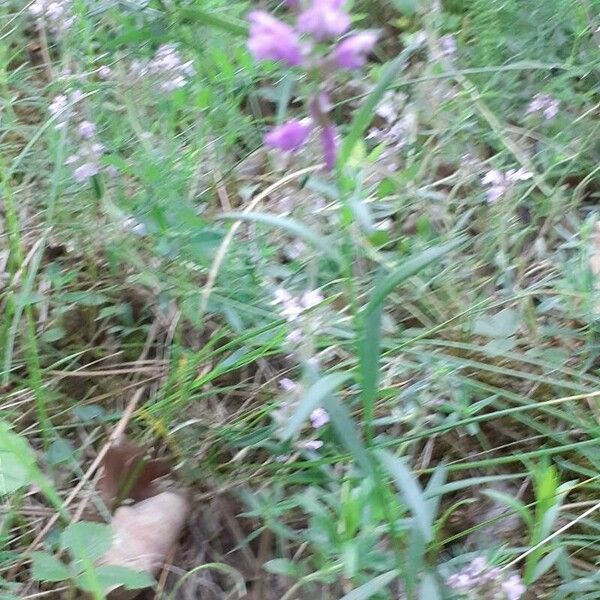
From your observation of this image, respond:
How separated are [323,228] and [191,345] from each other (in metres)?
0.27

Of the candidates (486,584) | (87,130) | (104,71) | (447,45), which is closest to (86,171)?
(87,130)

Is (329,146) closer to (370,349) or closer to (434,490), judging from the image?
(370,349)

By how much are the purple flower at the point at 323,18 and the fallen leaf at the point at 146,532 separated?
0.67 metres

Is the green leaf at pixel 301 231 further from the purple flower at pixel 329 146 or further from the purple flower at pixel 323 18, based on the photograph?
the purple flower at pixel 323 18

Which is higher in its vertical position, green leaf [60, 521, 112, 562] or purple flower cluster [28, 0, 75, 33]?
purple flower cluster [28, 0, 75, 33]

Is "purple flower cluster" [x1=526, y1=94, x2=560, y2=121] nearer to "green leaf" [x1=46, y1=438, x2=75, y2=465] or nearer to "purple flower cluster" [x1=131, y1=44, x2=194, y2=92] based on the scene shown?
"purple flower cluster" [x1=131, y1=44, x2=194, y2=92]

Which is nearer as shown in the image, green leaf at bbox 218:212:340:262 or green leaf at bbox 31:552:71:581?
green leaf at bbox 218:212:340:262

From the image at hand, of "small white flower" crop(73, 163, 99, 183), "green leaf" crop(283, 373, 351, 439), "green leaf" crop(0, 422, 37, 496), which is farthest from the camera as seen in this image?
"small white flower" crop(73, 163, 99, 183)

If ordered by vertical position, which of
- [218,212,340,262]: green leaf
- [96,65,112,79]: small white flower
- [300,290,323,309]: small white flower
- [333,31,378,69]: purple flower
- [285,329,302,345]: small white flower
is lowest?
[285,329,302,345]: small white flower

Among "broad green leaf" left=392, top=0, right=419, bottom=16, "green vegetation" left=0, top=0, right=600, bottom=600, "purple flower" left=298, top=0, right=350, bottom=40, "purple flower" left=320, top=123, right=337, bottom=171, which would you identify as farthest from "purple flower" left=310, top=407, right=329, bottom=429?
"broad green leaf" left=392, top=0, right=419, bottom=16

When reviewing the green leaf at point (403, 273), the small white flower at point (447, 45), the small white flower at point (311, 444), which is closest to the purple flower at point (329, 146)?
the green leaf at point (403, 273)

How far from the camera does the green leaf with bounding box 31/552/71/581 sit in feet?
2.93

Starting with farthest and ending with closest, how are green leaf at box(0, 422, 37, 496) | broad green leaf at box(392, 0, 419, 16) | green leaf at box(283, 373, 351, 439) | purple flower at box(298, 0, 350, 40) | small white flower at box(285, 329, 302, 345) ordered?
broad green leaf at box(392, 0, 419, 16) → small white flower at box(285, 329, 302, 345) → green leaf at box(0, 422, 37, 496) → green leaf at box(283, 373, 351, 439) → purple flower at box(298, 0, 350, 40)

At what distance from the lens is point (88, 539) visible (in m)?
0.92
